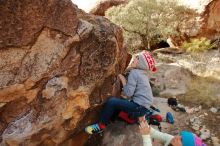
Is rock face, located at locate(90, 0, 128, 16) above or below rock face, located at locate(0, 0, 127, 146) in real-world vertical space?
above

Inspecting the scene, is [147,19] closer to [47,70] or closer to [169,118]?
[169,118]

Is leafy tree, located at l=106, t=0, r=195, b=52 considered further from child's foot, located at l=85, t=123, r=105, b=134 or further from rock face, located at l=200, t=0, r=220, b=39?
child's foot, located at l=85, t=123, r=105, b=134

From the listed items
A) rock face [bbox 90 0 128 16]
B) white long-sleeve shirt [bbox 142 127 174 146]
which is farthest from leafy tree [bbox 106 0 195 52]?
white long-sleeve shirt [bbox 142 127 174 146]

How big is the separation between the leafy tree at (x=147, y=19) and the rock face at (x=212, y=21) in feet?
1.74

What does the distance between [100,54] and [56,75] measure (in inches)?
37.9

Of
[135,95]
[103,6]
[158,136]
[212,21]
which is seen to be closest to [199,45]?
[212,21]

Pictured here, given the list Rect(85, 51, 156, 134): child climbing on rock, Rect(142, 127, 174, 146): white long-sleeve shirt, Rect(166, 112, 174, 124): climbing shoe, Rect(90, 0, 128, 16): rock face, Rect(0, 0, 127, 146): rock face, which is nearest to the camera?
Rect(142, 127, 174, 146): white long-sleeve shirt

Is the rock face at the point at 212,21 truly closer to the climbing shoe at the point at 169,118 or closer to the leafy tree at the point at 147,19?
the leafy tree at the point at 147,19

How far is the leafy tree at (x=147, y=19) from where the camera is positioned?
1273 centimetres

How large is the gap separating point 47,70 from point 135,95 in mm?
1643

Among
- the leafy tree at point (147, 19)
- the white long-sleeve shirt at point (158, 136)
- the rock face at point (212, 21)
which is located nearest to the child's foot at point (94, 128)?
the white long-sleeve shirt at point (158, 136)

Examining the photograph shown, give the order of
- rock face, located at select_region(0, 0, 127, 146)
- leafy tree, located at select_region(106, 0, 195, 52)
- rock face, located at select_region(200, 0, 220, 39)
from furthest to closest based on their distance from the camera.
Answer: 1. rock face, located at select_region(200, 0, 220, 39)
2. leafy tree, located at select_region(106, 0, 195, 52)
3. rock face, located at select_region(0, 0, 127, 146)

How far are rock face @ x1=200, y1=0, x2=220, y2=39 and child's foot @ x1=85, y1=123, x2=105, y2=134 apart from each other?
312 inches

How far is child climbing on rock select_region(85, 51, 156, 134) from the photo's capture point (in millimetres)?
6270
